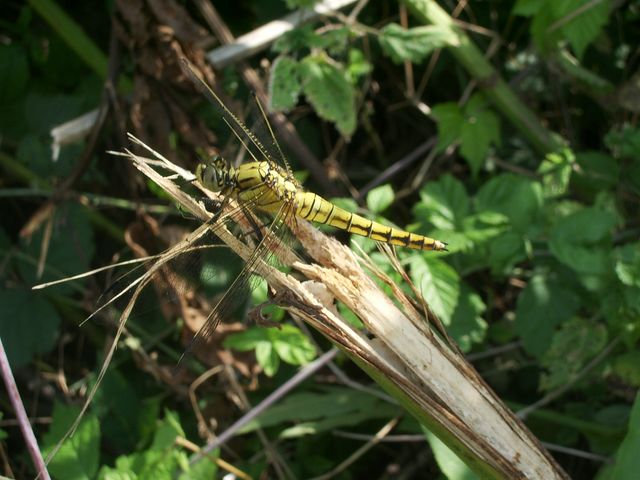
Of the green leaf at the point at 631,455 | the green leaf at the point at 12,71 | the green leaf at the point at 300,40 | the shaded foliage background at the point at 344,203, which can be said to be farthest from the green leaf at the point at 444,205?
the green leaf at the point at 12,71

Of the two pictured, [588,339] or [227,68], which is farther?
[227,68]

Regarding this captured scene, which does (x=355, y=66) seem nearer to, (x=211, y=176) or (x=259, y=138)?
(x=259, y=138)

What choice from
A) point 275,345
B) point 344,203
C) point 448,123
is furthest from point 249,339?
point 448,123

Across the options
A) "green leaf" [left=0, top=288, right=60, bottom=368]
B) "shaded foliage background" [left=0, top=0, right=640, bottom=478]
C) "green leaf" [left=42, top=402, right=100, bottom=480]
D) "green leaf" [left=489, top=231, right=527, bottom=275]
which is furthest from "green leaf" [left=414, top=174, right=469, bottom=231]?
"green leaf" [left=0, top=288, right=60, bottom=368]

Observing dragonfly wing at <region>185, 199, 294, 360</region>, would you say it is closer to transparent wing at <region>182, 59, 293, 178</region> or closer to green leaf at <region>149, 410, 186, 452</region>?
transparent wing at <region>182, 59, 293, 178</region>

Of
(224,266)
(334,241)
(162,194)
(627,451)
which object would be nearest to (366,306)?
(334,241)

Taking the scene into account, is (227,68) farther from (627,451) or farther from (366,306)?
(627,451)
